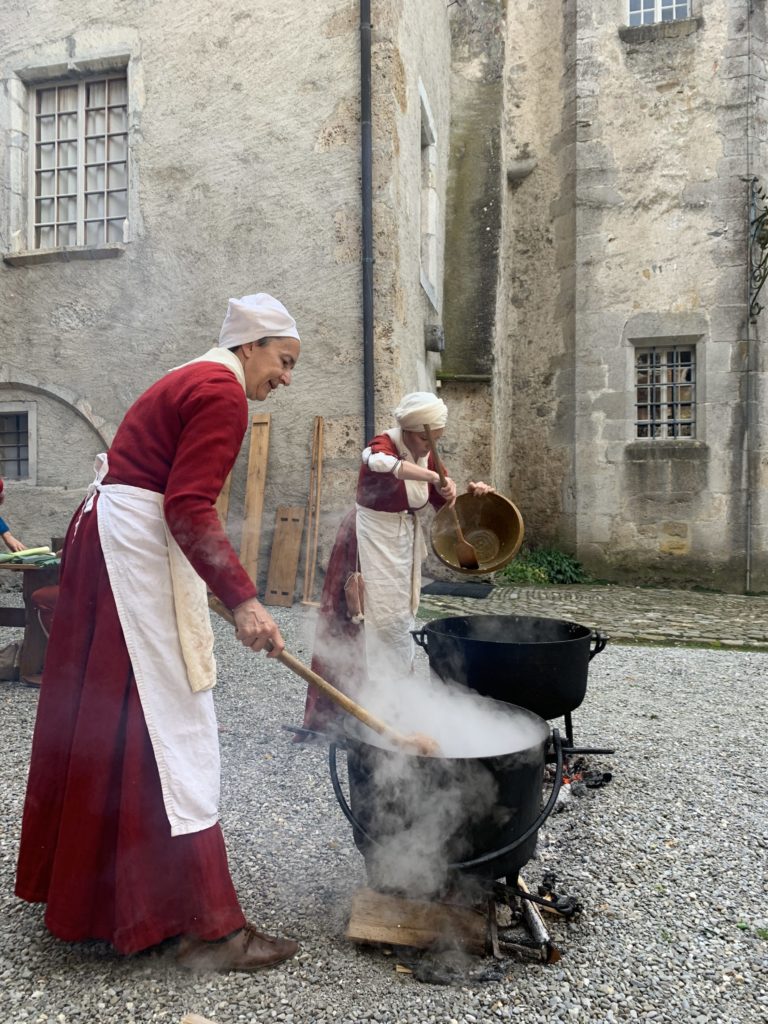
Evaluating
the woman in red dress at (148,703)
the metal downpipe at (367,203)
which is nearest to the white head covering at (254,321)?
the woman in red dress at (148,703)

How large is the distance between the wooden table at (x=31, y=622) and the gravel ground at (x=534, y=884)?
59 cm

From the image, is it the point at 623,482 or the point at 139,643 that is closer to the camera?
the point at 139,643

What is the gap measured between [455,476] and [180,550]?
7722 mm

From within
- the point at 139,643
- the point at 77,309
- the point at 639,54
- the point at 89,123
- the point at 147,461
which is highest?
the point at 639,54

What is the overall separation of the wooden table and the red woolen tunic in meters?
2.76

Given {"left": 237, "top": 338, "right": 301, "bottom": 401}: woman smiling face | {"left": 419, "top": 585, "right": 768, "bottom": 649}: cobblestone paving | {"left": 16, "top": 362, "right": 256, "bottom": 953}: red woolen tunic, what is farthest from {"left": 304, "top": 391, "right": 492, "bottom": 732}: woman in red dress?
{"left": 419, "top": 585, "right": 768, "bottom": 649}: cobblestone paving

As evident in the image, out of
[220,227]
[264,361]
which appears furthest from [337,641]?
[220,227]

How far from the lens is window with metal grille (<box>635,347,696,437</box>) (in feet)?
33.8

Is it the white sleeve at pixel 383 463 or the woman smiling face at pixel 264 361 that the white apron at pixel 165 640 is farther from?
the white sleeve at pixel 383 463

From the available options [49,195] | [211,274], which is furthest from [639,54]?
[49,195]

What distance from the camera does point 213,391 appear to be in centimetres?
191

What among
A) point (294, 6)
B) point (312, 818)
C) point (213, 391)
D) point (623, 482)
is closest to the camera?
point (213, 391)

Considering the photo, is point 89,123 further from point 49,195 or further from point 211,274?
point 211,274

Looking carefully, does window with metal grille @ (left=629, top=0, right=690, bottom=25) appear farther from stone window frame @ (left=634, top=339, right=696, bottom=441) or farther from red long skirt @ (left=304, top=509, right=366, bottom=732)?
red long skirt @ (left=304, top=509, right=366, bottom=732)
